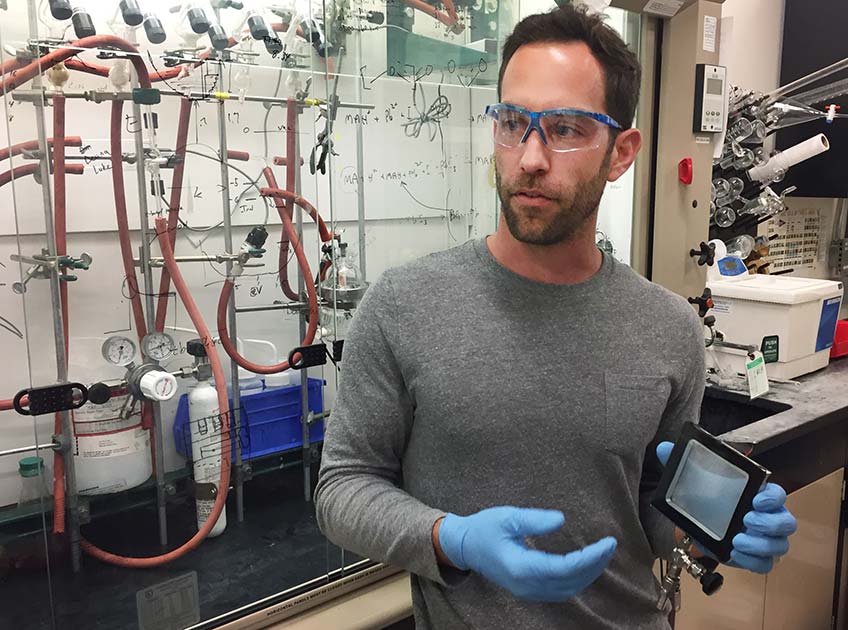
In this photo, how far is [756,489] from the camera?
907mm

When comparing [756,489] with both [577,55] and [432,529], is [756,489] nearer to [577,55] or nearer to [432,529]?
[432,529]

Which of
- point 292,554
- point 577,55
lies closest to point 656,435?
point 577,55

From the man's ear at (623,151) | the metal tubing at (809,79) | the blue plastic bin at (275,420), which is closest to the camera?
the man's ear at (623,151)

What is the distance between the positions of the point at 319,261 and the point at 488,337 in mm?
995

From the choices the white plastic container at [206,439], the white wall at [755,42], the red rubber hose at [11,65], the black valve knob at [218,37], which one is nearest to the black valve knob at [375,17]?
the black valve knob at [218,37]

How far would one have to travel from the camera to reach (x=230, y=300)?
1.81 m

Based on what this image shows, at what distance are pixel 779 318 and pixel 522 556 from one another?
5.88 ft

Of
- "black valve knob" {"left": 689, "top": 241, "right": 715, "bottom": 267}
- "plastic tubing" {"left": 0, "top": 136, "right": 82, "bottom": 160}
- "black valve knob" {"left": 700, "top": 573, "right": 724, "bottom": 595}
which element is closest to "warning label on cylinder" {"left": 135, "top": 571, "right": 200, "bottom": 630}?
"plastic tubing" {"left": 0, "top": 136, "right": 82, "bottom": 160}

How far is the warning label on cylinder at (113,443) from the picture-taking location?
1.61 m

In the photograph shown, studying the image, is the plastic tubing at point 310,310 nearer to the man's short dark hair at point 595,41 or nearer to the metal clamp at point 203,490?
the metal clamp at point 203,490

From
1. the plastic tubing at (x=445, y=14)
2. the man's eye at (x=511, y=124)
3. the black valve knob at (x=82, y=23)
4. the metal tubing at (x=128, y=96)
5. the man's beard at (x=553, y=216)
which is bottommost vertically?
the man's beard at (x=553, y=216)

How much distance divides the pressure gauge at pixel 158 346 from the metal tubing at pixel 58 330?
0.67ft

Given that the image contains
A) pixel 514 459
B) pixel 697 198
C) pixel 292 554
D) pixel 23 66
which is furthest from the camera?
pixel 697 198

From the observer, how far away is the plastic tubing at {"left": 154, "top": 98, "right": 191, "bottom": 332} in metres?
1.64
